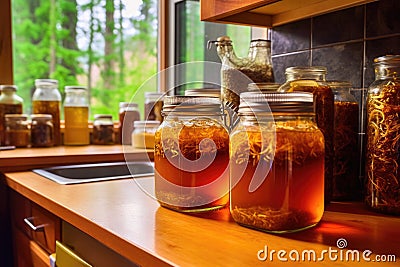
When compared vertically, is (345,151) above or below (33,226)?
above

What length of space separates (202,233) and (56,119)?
146cm

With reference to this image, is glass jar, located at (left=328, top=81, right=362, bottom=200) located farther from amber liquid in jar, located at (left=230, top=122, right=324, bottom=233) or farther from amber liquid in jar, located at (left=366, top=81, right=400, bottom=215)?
amber liquid in jar, located at (left=230, top=122, right=324, bottom=233)

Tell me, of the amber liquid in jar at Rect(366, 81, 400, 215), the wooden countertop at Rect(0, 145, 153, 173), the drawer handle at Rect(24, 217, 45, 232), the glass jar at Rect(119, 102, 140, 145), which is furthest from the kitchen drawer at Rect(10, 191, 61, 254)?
the amber liquid in jar at Rect(366, 81, 400, 215)

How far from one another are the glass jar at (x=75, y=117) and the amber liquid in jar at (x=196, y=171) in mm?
1253

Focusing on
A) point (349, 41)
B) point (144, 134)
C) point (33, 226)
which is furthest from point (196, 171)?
point (144, 134)

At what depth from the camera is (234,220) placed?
2.52ft

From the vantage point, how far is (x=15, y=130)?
6.03 feet

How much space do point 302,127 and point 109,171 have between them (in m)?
1.03

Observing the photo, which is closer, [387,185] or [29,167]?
[387,185]

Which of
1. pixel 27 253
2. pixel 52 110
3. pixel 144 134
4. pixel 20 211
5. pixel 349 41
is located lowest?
pixel 27 253

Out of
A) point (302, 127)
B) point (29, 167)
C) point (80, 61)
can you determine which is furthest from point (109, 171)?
point (302, 127)

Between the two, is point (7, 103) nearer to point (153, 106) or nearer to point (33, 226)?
point (153, 106)

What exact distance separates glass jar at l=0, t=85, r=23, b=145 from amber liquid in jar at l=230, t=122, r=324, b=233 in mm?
1450

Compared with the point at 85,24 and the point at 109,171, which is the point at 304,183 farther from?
the point at 85,24
